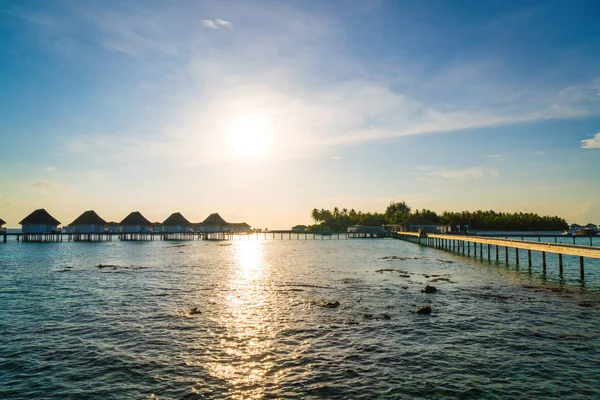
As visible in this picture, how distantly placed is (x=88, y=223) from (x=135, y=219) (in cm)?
1316

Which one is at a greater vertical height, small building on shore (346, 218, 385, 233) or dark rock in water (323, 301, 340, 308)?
small building on shore (346, 218, 385, 233)

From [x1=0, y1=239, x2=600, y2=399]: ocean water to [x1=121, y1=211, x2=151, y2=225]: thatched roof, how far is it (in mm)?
87761

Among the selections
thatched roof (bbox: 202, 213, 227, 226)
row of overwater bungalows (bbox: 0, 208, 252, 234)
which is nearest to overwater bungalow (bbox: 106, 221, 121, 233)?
row of overwater bungalows (bbox: 0, 208, 252, 234)

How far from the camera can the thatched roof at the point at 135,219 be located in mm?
111562

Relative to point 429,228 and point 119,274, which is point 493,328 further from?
point 429,228

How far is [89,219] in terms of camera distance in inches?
4048

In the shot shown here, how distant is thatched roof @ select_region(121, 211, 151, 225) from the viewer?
4392 inches

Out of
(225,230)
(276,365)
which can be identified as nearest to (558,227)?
(225,230)

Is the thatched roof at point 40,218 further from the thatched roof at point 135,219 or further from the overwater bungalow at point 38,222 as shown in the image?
the thatched roof at point 135,219

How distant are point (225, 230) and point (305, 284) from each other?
10284 centimetres

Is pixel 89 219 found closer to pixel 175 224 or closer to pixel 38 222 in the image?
pixel 38 222

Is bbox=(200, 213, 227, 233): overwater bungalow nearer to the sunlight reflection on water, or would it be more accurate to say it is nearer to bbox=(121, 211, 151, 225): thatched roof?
bbox=(121, 211, 151, 225): thatched roof

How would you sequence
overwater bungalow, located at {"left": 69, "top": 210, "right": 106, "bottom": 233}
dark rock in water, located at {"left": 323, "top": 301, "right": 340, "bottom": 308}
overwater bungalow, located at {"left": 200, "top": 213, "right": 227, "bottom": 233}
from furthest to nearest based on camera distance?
Result: overwater bungalow, located at {"left": 200, "top": 213, "right": 227, "bottom": 233} < overwater bungalow, located at {"left": 69, "top": 210, "right": 106, "bottom": 233} < dark rock in water, located at {"left": 323, "top": 301, "right": 340, "bottom": 308}

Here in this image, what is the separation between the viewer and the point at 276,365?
12.9 metres
